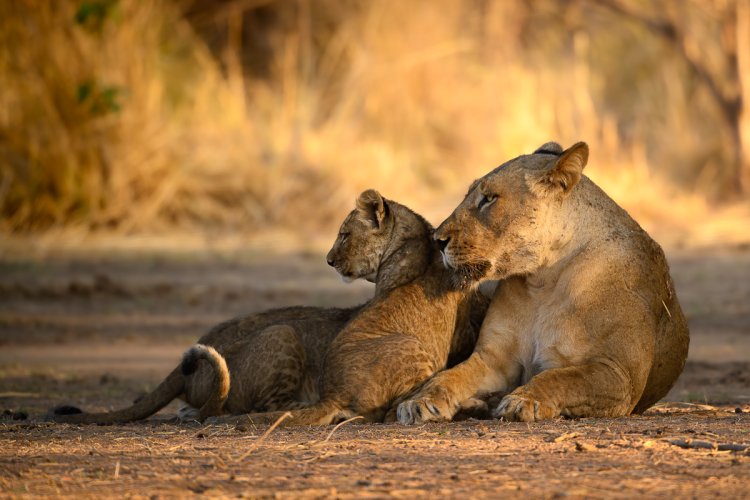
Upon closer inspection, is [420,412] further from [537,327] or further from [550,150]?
[550,150]

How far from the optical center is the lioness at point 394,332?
19.7 feet

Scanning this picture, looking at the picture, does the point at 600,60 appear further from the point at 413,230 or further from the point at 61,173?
the point at 413,230

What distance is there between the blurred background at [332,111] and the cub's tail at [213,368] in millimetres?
8097

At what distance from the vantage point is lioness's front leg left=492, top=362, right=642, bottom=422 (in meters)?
5.68

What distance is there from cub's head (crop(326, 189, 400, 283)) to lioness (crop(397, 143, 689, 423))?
0.55m

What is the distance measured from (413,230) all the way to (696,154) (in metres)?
10.9

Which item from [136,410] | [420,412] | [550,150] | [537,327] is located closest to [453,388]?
[420,412]

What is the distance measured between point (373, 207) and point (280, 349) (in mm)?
925

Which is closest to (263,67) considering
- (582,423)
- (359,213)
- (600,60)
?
(600,60)

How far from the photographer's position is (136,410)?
638 cm

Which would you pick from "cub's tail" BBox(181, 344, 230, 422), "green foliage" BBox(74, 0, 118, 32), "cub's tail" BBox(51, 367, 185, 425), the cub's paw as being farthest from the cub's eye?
"green foliage" BBox(74, 0, 118, 32)

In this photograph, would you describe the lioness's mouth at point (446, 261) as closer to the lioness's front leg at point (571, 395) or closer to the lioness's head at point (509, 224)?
the lioness's head at point (509, 224)

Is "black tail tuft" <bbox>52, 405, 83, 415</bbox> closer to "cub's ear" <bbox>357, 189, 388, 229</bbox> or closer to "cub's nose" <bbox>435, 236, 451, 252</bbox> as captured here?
"cub's ear" <bbox>357, 189, 388, 229</bbox>

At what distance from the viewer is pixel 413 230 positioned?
673 cm
